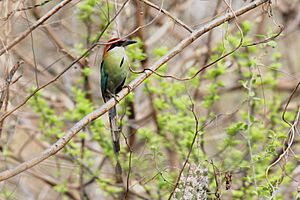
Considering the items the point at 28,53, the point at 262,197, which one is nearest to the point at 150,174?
the point at 262,197

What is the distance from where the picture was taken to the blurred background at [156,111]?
351 centimetres

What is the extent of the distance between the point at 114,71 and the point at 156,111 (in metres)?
1.30

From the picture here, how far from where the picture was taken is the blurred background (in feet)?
11.5

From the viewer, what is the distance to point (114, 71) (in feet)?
12.6

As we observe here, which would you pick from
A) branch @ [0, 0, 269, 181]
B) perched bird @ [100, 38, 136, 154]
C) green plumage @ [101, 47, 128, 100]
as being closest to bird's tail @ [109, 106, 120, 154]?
perched bird @ [100, 38, 136, 154]

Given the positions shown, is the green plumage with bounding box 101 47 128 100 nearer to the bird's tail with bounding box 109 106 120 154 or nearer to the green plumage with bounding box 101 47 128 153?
the green plumage with bounding box 101 47 128 153

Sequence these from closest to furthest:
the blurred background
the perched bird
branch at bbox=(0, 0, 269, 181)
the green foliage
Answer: branch at bbox=(0, 0, 269, 181) → the blurred background → the perched bird → the green foliage

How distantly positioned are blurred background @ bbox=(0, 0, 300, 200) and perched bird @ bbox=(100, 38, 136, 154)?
0.43 feet

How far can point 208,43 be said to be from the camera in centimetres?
554

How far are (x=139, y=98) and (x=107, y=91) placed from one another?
6.79 ft

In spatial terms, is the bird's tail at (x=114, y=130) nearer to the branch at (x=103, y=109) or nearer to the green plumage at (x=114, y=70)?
the green plumage at (x=114, y=70)

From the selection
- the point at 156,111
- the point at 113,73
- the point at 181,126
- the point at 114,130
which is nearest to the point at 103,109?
the point at 114,130

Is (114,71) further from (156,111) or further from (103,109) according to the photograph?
(156,111)

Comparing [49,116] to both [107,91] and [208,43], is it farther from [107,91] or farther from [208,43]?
[208,43]
